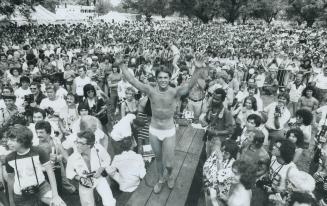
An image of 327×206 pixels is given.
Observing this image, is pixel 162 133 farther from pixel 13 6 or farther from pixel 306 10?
pixel 306 10

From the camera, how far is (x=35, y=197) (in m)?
3.77

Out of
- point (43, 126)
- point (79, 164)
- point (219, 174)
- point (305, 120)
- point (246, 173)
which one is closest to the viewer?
point (246, 173)

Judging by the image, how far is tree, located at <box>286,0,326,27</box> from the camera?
49519 millimetres


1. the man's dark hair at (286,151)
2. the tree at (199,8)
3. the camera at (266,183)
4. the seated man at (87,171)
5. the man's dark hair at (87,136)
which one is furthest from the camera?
the tree at (199,8)

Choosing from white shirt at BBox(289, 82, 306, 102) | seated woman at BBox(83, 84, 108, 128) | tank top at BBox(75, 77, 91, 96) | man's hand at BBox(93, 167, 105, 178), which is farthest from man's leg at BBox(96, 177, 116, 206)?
white shirt at BBox(289, 82, 306, 102)

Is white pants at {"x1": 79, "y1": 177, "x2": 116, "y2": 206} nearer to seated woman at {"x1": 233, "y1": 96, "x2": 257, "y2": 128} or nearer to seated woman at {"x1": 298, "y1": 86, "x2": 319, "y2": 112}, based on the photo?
seated woman at {"x1": 233, "y1": 96, "x2": 257, "y2": 128}

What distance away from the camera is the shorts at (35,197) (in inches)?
146

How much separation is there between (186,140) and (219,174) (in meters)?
2.08

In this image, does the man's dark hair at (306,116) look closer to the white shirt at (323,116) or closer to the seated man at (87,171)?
the white shirt at (323,116)

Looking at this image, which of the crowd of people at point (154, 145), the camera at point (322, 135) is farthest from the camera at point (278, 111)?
the camera at point (322, 135)

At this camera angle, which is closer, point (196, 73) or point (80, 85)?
point (196, 73)

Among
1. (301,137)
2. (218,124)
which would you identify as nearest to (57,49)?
(218,124)

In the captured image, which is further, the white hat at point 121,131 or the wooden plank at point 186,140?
the wooden plank at point 186,140

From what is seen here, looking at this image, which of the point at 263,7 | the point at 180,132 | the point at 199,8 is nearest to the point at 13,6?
the point at 180,132
